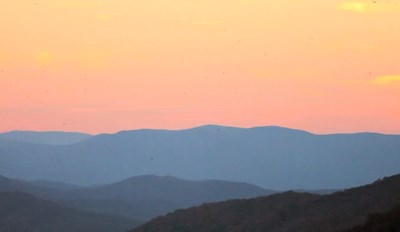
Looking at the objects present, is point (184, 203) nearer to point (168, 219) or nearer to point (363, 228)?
point (168, 219)

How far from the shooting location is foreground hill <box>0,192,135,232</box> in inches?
2948

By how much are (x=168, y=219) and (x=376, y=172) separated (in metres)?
146

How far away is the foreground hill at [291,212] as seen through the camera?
40738 millimetres

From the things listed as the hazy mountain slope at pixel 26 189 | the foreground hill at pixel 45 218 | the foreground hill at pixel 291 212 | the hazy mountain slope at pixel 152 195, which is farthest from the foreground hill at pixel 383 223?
the hazy mountain slope at pixel 26 189

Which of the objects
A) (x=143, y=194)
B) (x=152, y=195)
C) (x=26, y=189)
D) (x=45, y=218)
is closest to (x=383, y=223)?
(x=45, y=218)

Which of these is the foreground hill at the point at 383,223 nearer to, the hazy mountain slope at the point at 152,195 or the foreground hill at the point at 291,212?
the foreground hill at the point at 291,212

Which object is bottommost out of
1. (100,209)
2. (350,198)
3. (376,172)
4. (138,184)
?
(350,198)

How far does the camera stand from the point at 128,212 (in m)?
99.8

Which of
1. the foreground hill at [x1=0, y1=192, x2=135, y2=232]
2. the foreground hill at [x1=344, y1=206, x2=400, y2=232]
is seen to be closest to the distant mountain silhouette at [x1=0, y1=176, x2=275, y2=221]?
the foreground hill at [x1=0, y1=192, x2=135, y2=232]

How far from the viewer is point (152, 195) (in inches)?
4894

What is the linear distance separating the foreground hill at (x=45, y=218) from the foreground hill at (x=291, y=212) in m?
23.0

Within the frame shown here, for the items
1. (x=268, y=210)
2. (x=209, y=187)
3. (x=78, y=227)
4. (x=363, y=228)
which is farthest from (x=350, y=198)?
(x=209, y=187)

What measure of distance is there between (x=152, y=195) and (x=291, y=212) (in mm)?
78670

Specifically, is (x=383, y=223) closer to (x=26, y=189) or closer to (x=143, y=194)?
(x=26, y=189)
